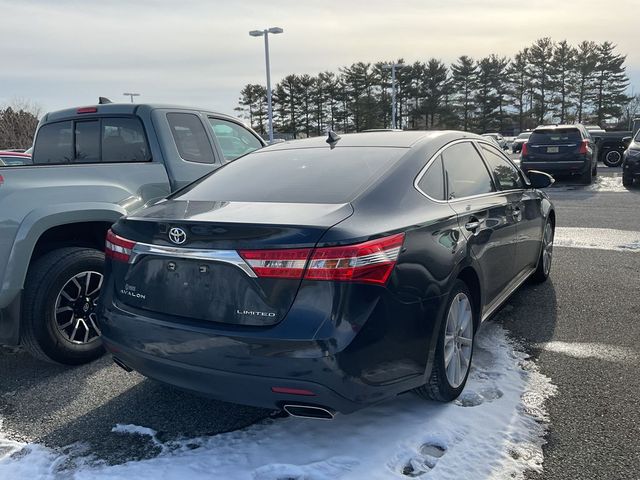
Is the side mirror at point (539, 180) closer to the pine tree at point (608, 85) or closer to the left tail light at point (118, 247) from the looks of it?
the left tail light at point (118, 247)

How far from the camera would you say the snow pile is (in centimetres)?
262

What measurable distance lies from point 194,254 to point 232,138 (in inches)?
128

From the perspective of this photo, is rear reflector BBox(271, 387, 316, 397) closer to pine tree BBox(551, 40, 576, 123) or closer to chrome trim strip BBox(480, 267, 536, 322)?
chrome trim strip BBox(480, 267, 536, 322)

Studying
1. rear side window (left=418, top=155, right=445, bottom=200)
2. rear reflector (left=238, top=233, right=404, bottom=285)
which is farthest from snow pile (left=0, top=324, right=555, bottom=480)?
rear side window (left=418, top=155, right=445, bottom=200)

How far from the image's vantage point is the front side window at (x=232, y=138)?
550cm

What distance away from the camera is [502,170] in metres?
4.51

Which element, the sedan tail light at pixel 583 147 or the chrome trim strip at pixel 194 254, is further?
the sedan tail light at pixel 583 147

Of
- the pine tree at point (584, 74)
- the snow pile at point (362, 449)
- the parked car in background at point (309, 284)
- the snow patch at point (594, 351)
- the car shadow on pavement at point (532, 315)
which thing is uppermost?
the pine tree at point (584, 74)

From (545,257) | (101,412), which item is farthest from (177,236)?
(545,257)

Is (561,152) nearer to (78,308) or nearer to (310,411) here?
(78,308)

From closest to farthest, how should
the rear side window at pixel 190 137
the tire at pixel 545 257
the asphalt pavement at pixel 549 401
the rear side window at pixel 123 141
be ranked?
1. the asphalt pavement at pixel 549 401
2. the rear side window at pixel 123 141
3. the rear side window at pixel 190 137
4. the tire at pixel 545 257

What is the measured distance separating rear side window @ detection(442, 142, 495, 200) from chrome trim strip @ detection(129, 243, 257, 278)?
4.73 ft

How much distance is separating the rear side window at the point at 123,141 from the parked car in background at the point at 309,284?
1.52 meters

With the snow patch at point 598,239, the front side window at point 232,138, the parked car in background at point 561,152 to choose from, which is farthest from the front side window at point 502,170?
the parked car in background at point 561,152
